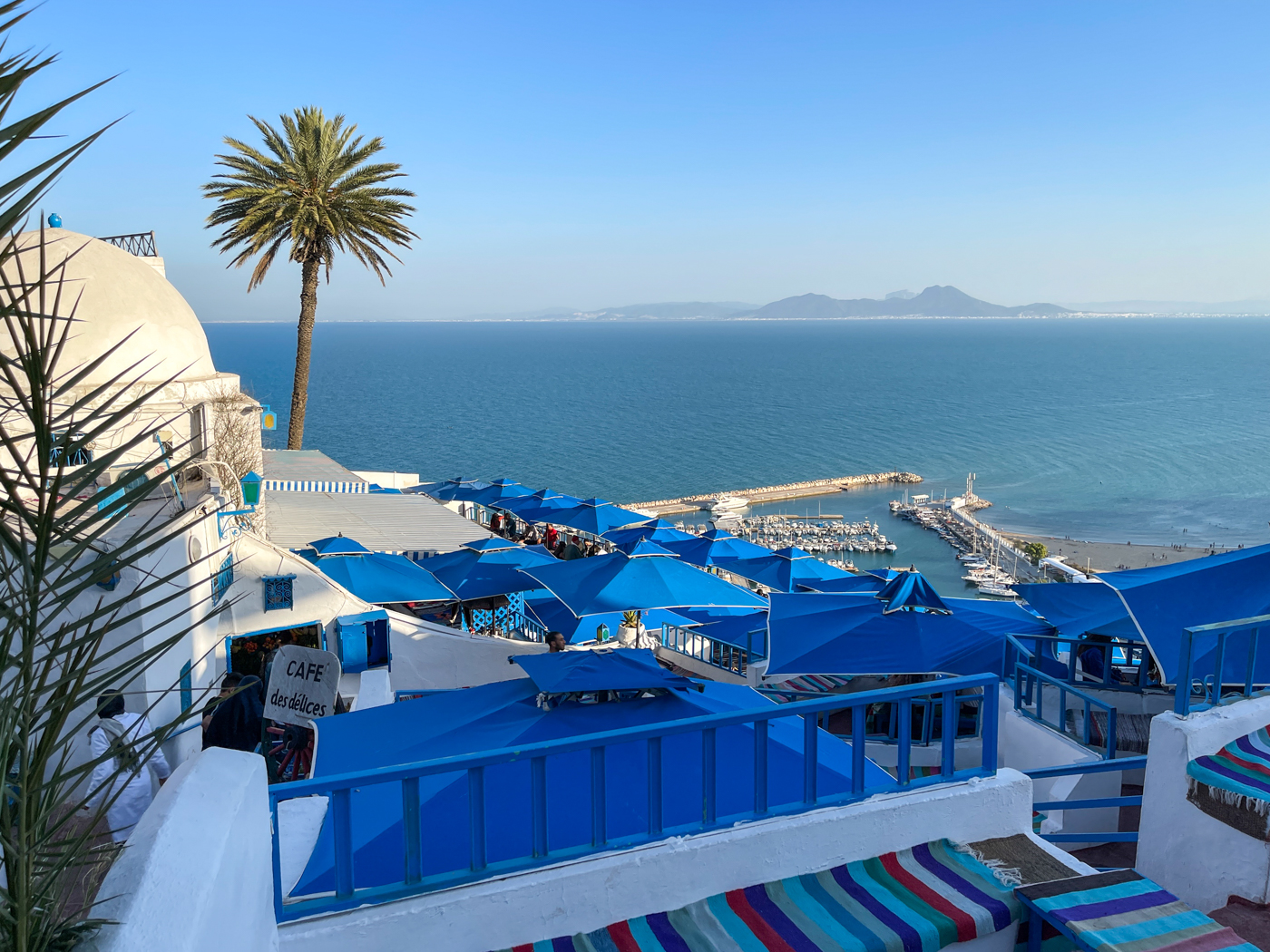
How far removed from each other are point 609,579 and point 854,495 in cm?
6521

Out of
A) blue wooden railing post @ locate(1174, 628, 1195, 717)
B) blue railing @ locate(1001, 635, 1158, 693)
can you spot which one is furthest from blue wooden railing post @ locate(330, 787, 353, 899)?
blue railing @ locate(1001, 635, 1158, 693)

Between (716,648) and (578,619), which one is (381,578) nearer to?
(578,619)

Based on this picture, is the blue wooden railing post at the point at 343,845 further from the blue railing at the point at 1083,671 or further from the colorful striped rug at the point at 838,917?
the blue railing at the point at 1083,671

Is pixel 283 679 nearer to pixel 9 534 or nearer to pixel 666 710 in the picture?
pixel 666 710

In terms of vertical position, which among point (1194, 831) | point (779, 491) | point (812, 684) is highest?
point (1194, 831)

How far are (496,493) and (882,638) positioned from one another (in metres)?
20.7

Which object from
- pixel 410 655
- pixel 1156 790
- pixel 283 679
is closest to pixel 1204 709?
pixel 1156 790

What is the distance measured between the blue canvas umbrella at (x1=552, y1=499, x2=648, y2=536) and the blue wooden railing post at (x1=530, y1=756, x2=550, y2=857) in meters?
20.4

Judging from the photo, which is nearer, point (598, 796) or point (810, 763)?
point (598, 796)

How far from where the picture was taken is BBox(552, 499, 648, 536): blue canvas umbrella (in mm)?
24688

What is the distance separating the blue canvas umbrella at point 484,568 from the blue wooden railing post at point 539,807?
36.8 ft

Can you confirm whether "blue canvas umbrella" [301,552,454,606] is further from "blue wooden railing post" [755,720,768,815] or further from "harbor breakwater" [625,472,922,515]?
"harbor breakwater" [625,472,922,515]

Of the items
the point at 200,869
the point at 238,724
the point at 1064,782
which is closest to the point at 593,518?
the point at 238,724

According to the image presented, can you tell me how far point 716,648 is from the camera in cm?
1500
